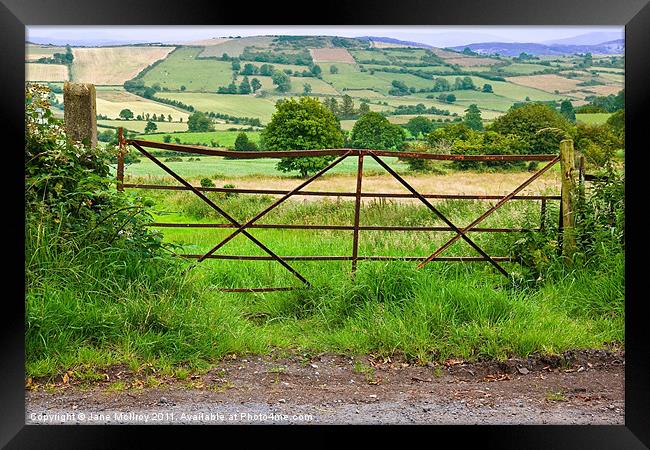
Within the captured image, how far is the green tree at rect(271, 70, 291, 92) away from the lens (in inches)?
373

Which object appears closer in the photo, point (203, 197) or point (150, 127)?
point (203, 197)

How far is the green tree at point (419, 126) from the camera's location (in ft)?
32.2

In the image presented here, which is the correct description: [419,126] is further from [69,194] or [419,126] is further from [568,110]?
[69,194]

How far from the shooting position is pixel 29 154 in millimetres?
5332

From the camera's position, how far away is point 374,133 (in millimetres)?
9523

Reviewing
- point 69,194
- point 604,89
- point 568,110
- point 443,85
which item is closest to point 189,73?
point 443,85

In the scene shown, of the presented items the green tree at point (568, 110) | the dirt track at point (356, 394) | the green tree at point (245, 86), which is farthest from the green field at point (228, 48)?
the dirt track at point (356, 394)

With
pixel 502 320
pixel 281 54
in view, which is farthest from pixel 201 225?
pixel 281 54

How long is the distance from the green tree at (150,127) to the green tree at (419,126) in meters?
3.47

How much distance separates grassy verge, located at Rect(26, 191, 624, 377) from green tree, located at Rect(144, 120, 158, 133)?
231 centimetres

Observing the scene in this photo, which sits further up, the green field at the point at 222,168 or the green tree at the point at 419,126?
the green tree at the point at 419,126

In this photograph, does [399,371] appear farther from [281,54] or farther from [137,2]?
[281,54]

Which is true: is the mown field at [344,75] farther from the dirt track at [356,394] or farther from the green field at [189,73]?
the dirt track at [356,394]

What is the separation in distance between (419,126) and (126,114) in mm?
4017
